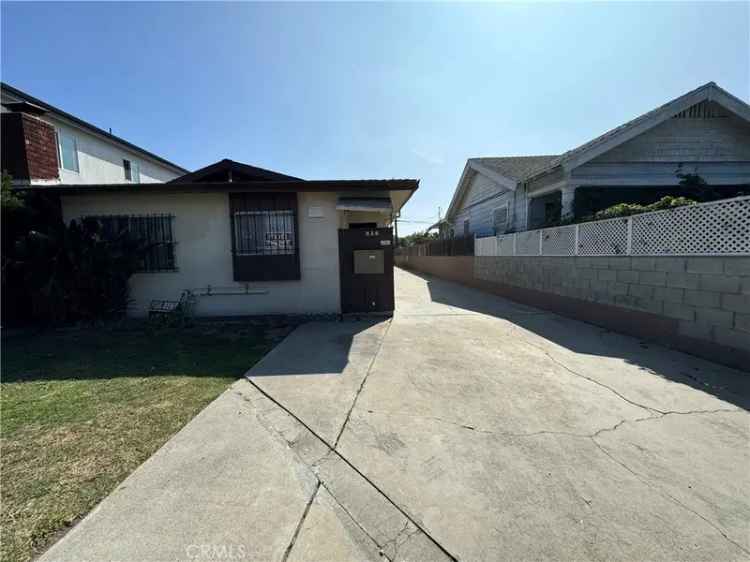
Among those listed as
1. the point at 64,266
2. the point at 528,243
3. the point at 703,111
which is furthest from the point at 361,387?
the point at 703,111

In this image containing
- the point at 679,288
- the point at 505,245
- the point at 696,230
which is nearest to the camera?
the point at 696,230

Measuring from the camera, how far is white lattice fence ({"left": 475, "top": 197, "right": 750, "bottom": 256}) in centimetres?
401

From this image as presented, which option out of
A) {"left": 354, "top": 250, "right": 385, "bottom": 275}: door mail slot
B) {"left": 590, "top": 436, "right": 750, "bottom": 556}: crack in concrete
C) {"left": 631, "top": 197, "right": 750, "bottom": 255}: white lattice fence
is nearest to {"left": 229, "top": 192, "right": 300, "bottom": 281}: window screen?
{"left": 354, "top": 250, "right": 385, "bottom": 275}: door mail slot

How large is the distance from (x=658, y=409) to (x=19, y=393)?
6.75m

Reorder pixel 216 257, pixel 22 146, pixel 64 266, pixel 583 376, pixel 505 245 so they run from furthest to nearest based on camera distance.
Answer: pixel 505 245 → pixel 22 146 → pixel 216 257 → pixel 64 266 → pixel 583 376

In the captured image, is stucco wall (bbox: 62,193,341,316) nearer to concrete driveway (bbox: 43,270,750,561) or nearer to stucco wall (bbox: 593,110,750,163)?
concrete driveway (bbox: 43,270,750,561)

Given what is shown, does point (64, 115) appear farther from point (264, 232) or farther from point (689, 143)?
point (689, 143)

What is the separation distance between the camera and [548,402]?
129 inches

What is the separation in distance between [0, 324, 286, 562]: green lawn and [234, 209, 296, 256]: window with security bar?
73.0 inches

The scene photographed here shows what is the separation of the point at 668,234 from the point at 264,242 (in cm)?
713

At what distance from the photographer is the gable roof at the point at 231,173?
25.0 feet

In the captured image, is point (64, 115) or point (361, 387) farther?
point (64, 115)

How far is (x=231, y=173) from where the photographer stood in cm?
770

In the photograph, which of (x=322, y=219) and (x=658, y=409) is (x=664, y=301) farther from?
(x=322, y=219)
